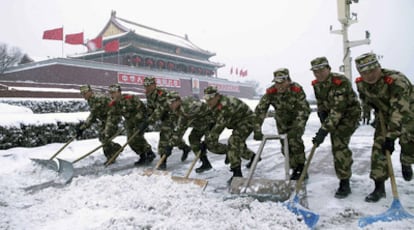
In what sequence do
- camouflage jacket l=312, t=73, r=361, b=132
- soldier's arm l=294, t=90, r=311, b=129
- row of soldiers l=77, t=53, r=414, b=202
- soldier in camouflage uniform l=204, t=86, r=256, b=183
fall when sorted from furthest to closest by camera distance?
soldier in camouflage uniform l=204, t=86, r=256, b=183, soldier's arm l=294, t=90, r=311, b=129, camouflage jacket l=312, t=73, r=361, b=132, row of soldiers l=77, t=53, r=414, b=202

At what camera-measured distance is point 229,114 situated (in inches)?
170

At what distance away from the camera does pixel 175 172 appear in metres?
5.20

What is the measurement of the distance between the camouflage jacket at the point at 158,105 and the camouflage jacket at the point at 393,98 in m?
3.14

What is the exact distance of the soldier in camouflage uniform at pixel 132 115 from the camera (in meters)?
5.78

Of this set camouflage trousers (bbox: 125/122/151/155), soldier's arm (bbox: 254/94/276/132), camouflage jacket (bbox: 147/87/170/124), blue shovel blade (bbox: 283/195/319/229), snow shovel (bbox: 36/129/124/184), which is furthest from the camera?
camouflage trousers (bbox: 125/122/151/155)

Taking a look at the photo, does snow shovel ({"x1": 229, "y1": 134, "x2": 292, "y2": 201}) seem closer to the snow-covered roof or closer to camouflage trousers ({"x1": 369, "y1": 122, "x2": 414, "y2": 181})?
camouflage trousers ({"x1": 369, "y1": 122, "x2": 414, "y2": 181})

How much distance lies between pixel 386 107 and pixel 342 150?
0.63 m

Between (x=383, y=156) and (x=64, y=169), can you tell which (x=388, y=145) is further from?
(x=64, y=169)

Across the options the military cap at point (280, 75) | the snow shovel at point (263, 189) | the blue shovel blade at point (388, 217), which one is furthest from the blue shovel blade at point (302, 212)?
the military cap at point (280, 75)

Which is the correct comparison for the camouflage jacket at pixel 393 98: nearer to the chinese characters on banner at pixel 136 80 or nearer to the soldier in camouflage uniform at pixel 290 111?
the soldier in camouflage uniform at pixel 290 111

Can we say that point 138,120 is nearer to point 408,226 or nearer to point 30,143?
point 30,143

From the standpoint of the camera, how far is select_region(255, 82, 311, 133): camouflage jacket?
163 inches

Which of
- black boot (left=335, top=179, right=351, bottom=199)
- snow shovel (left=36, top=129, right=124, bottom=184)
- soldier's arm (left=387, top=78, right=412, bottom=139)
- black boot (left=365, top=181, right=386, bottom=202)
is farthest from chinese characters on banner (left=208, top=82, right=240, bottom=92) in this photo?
soldier's arm (left=387, top=78, right=412, bottom=139)

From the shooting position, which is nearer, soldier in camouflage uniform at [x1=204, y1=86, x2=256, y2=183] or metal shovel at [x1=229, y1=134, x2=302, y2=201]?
metal shovel at [x1=229, y1=134, x2=302, y2=201]
